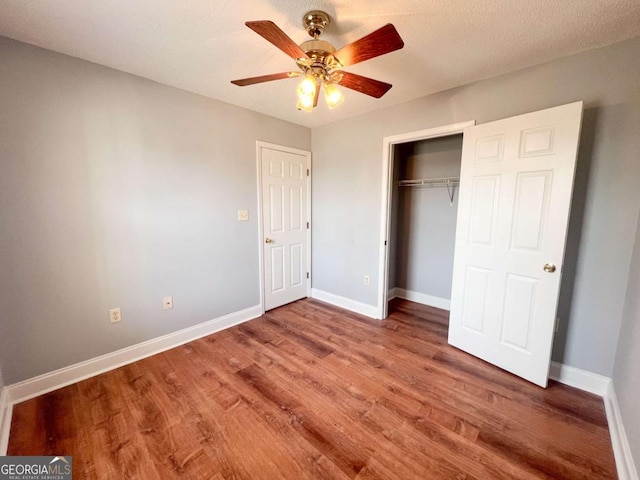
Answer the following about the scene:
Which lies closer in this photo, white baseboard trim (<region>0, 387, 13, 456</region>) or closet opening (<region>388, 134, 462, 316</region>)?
white baseboard trim (<region>0, 387, 13, 456</region>)

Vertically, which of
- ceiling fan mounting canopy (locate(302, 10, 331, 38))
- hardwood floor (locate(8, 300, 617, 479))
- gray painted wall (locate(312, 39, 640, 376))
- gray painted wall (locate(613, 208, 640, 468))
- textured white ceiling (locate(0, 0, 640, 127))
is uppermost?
textured white ceiling (locate(0, 0, 640, 127))

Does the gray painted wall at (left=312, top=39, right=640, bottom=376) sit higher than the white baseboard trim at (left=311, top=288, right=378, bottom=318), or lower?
higher

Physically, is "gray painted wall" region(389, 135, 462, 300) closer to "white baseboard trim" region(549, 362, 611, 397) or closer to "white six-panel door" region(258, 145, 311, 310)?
"white six-panel door" region(258, 145, 311, 310)

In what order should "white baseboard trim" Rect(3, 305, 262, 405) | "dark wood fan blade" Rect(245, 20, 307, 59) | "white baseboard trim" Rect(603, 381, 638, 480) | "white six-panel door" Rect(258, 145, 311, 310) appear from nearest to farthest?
"dark wood fan blade" Rect(245, 20, 307, 59), "white baseboard trim" Rect(603, 381, 638, 480), "white baseboard trim" Rect(3, 305, 262, 405), "white six-panel door" Rect(258, 145, 311, 310)

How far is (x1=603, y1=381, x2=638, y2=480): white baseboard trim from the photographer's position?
1.25 metres

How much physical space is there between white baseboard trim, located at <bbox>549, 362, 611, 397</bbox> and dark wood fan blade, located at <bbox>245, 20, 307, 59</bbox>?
2.84m

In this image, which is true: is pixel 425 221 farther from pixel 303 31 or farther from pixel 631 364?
pixel 303 31

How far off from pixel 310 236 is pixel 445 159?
6.68 feet

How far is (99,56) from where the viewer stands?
6.04 feet

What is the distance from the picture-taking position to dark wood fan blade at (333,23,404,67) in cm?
113

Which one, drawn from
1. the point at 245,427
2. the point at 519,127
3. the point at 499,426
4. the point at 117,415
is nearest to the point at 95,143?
the point at 117,415

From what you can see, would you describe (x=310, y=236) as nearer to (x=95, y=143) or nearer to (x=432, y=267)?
(x=432, y=267)

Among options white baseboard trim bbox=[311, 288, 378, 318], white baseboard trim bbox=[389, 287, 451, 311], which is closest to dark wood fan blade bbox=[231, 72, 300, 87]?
white baseboard trim bbox=[311, 288, 378, 318]

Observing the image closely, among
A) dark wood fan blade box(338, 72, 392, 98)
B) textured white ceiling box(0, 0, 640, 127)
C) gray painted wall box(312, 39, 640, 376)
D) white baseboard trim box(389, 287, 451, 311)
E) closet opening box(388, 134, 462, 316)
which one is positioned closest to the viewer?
textured white ceiling box(0, 0, 640, 127)
